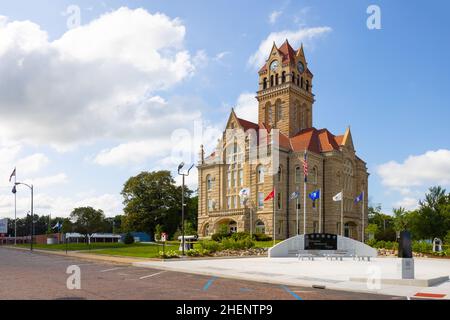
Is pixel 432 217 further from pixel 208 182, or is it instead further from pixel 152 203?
pixel 152 203

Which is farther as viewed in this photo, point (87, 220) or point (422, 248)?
point (87, 220)

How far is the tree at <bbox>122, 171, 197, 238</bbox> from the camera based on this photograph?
3233 inches

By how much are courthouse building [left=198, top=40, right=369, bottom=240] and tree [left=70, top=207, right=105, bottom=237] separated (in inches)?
1138

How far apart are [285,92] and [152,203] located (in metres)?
31.4

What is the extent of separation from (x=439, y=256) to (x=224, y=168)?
1424 inches

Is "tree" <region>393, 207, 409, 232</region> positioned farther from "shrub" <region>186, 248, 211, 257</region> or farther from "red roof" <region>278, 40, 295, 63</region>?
"shrub" <region>186, 248, 211, 257</region>

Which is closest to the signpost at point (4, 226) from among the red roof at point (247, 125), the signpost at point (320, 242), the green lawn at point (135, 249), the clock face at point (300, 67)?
the green lawn at point (135, 249)

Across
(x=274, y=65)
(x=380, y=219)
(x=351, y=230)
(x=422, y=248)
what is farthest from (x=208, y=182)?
(x=380, y=219)

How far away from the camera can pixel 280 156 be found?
64000 mm

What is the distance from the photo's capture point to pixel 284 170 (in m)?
64.8

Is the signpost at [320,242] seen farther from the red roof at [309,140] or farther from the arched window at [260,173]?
the red roof at [309,140]

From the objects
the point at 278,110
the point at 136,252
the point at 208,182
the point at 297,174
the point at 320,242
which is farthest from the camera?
→ the point at 278,110
